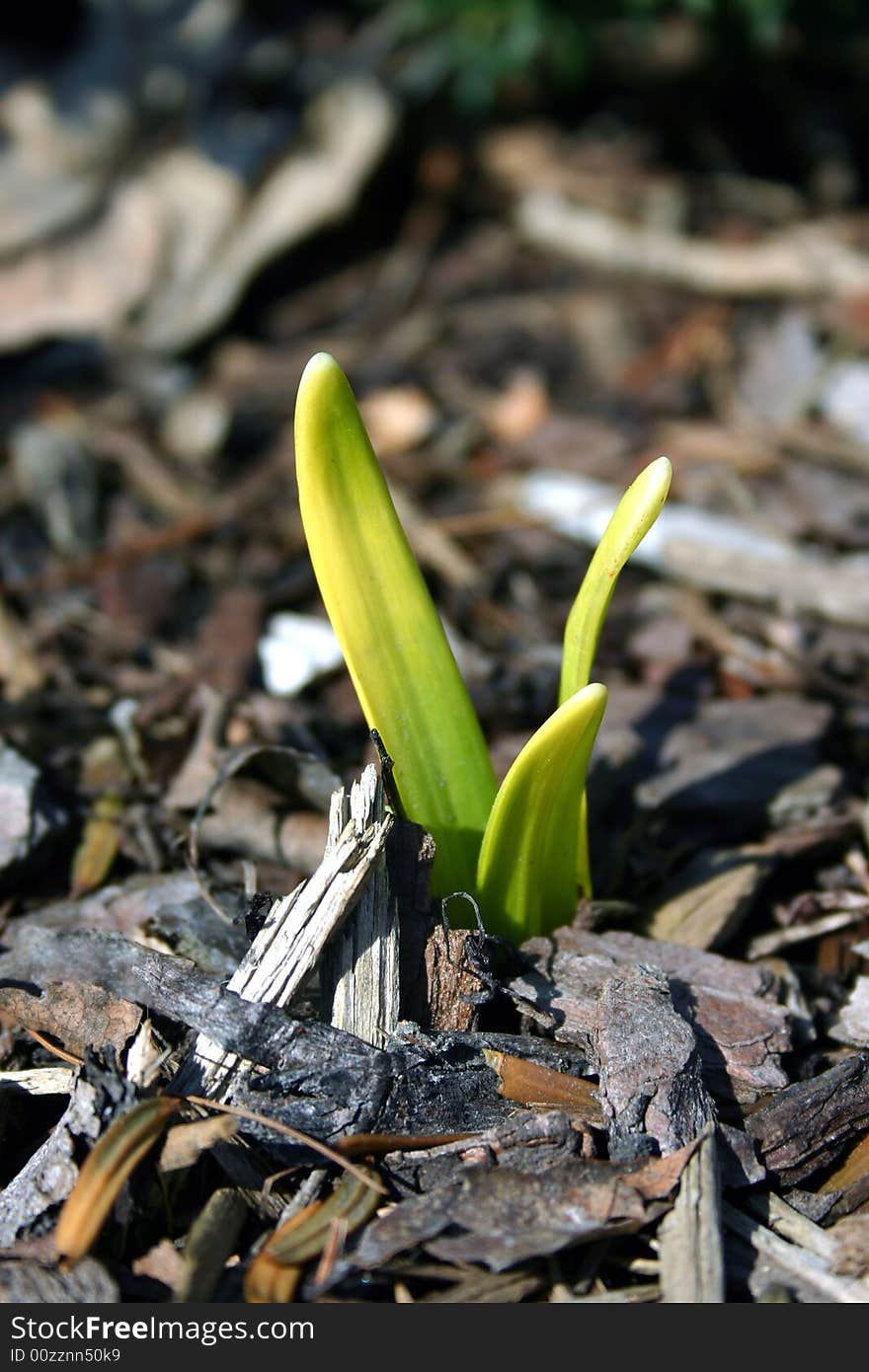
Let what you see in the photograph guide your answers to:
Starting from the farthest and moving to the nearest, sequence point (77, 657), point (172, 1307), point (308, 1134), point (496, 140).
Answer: point (496, 140) < point (77, 657) < point (308, 1134) < point (172, 1307)

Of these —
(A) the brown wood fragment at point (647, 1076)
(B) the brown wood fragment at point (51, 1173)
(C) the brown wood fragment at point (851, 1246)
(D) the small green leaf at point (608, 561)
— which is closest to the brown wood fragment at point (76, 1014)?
(B) the brown wood fragment at point (51, 1173)

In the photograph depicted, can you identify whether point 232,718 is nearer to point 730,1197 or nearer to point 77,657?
point 77,657

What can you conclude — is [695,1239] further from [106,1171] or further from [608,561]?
[608,561]

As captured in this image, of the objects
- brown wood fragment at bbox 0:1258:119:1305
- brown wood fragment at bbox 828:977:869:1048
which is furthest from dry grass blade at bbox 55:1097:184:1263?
brown wood fragment at bbox 828:977:869:1048

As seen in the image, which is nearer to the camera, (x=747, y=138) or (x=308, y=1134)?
(x=308, y=1134)

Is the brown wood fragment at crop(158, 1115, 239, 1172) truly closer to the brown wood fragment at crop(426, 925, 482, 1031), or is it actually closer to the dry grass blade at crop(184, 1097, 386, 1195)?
the dry grass blade at crop(184, 1097, 386, 1195)

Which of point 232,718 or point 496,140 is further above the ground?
point 496,140

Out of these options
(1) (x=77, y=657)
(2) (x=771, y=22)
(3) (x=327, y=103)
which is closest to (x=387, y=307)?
(3) (x=327, y=103)
